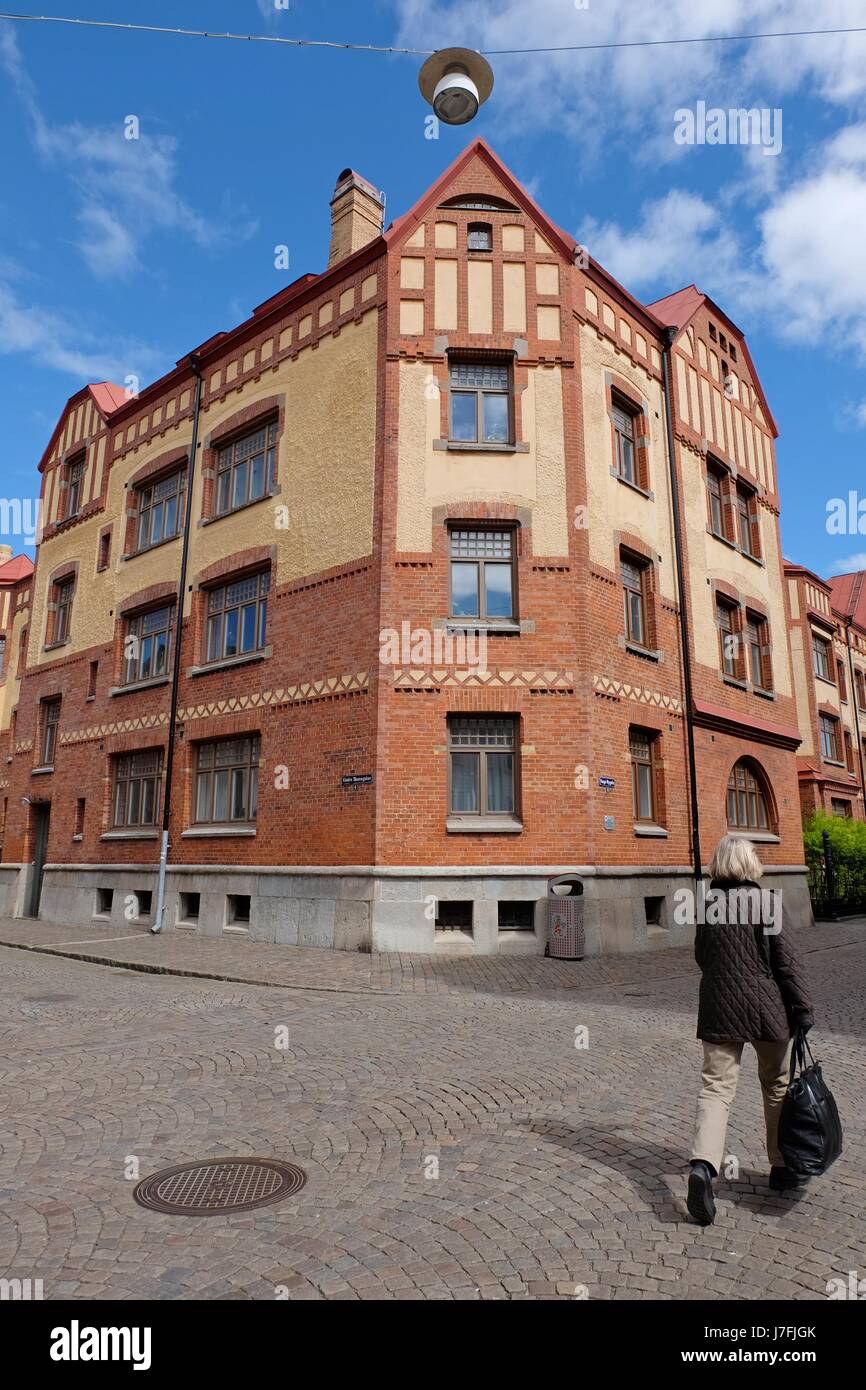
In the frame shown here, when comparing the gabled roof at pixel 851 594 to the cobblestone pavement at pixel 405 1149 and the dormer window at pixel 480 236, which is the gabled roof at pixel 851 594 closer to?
the dormer window at pixel 480 236

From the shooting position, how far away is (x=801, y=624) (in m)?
32.5

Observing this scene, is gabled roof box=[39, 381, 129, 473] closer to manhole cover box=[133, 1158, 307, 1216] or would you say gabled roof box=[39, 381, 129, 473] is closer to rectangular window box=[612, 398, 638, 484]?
rectangular window box=[612, 398, 638, 484]

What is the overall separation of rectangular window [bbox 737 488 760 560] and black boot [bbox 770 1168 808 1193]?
64.2 ft

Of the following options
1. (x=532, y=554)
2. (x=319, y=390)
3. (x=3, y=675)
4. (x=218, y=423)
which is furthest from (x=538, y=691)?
(x=3, y=675)

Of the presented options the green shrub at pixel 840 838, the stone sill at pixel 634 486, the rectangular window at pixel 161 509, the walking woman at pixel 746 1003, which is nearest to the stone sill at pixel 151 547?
the rectangular window at pixel 161 509

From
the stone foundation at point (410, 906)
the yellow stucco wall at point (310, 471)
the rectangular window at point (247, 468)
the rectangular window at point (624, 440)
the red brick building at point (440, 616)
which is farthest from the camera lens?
the rectangular window at point (247, 468)

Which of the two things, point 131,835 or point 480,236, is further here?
point 131,835

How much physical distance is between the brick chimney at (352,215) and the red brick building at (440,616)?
82 millimetres

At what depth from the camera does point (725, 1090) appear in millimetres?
4172

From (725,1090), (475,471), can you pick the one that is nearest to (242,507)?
(475,471)

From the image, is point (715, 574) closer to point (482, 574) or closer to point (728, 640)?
point (728, 640)

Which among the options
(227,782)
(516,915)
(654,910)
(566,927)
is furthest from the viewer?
(227,782)

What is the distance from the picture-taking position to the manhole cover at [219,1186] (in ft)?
13.5

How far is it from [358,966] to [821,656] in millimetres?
28352
